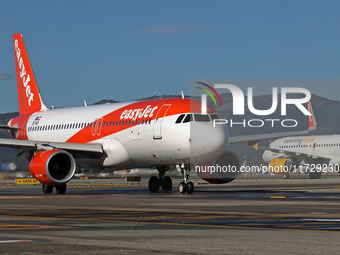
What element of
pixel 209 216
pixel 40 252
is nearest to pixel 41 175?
pixel 209 216

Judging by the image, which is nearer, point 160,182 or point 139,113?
point 139,113

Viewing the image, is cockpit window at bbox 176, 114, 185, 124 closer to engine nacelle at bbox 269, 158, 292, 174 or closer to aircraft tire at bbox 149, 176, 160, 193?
aircraft tire at bbox 149, 176, 160, 193

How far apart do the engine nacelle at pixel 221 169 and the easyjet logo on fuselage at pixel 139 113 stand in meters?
4.16

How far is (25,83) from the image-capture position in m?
40.8

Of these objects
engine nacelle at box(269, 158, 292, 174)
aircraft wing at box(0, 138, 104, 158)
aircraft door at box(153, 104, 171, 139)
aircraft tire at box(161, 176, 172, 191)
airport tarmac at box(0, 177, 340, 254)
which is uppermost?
aircraft door at box(153, 104, 171, 139)

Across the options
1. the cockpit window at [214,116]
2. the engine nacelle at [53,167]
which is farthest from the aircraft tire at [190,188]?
the engine nacelle at [53,167]

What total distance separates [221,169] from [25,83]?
14499mm

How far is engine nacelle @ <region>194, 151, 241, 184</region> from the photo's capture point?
32.8 meters

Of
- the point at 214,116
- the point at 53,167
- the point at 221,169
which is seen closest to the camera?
the point at 214,116

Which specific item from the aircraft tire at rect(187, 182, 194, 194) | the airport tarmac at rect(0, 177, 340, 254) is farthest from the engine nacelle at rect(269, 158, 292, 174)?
the airport tarmac at rect(0, 177, 340, 254)

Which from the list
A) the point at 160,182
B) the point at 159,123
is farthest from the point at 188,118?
the point at 160,182

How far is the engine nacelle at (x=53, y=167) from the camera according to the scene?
29188 mm

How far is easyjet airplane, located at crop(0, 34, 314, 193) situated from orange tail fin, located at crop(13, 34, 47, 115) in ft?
12.7

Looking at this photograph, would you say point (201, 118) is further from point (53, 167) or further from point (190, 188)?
point (53, 167)
